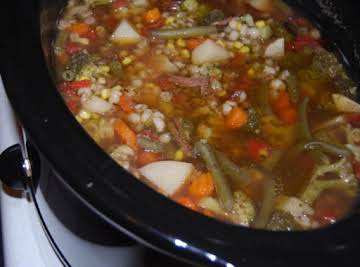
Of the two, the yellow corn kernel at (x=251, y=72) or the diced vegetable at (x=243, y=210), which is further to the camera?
the yellow corn kernel at (x=251, y=72)

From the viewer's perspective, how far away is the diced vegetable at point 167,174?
5.04 feet

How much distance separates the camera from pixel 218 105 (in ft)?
5.83

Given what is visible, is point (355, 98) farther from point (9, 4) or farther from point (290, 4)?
point (9, 4)

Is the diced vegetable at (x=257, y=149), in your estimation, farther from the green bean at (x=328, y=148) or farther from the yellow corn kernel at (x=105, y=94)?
the yellow corn kernel at (x=105, y=94)

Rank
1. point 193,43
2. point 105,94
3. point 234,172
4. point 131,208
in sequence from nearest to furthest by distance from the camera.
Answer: point 131,208
point 234,172
point 105,94
point 193,43

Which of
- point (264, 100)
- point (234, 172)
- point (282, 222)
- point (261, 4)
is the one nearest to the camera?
point (282, 222)

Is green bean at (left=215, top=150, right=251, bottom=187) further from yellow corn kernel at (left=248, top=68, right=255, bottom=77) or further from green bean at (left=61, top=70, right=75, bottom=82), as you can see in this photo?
green bean at (left=61, top=70, right=75, bottom=82)

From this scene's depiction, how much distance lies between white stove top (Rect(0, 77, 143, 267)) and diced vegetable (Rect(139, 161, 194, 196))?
0.80ft

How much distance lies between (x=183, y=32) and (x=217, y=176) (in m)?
0.59

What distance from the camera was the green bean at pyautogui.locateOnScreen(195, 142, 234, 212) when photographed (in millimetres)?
1521

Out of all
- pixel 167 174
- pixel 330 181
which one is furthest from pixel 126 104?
pixel 330 181

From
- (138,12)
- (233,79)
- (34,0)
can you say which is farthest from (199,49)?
(34,0)

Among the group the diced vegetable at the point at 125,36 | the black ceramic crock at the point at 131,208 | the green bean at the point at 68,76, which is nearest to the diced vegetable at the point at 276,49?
the diced vegetable at the point at 125,36

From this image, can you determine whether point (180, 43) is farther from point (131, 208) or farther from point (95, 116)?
point (131, 208)
